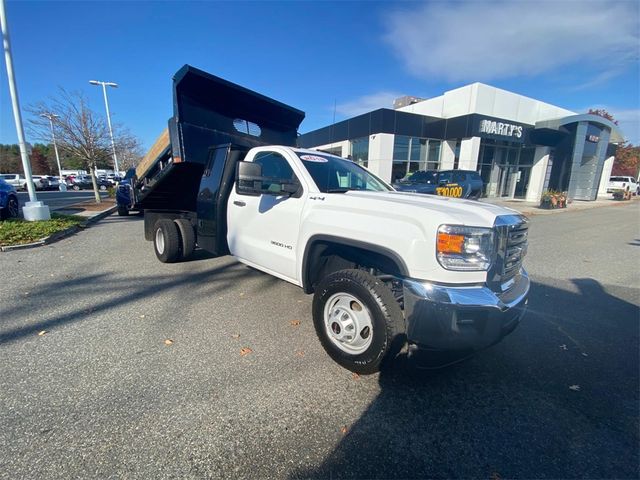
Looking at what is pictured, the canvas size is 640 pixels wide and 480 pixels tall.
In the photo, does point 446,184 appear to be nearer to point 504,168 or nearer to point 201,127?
point 201,127

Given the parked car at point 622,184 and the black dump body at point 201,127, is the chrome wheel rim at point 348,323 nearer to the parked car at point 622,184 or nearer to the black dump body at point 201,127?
the black dump body at point 201,127

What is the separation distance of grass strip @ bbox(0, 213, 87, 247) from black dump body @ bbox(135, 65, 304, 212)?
131 inches

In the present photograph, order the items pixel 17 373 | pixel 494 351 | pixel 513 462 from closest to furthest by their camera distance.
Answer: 1. pixel 513 462
2. pixel 17 373
3. pixel 494 351

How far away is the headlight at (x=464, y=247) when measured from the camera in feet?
7.38

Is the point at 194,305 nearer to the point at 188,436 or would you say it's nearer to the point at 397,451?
the point at 188,436

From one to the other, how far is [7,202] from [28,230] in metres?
3.01

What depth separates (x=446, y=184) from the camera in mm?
14273

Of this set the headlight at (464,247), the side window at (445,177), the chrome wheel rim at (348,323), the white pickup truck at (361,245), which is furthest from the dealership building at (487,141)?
the headlight at (464,247)

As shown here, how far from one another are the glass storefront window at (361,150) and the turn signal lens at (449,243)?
65.7 feet

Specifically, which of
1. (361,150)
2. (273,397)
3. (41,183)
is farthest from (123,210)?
(41,183)

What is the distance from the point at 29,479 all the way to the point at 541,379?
12.1 feet

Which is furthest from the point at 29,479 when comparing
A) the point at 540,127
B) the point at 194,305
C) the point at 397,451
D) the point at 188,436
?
the point at 540,127

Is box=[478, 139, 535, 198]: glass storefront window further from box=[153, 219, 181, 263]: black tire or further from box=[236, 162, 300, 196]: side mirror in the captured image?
box=[236, 162, 300, 196]: side mirror

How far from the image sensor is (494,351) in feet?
10.5
